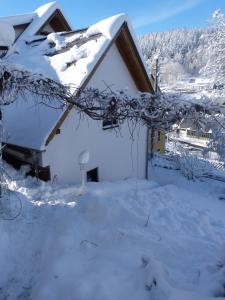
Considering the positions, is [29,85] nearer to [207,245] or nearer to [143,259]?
[143,259]

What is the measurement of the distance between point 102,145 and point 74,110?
1947mm

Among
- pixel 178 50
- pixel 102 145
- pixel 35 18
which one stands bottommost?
pixel 102 145

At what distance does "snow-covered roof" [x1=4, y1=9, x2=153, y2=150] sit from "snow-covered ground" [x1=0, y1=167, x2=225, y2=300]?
165 cm

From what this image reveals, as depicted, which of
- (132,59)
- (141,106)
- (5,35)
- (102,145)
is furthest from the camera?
(132,59)

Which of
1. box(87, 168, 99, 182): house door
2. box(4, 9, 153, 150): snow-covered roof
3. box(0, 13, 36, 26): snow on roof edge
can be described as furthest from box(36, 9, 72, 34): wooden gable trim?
box(87, 168, 99, 182): house door

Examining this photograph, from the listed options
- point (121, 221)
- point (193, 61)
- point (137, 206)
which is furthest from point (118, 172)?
point (193, 61)

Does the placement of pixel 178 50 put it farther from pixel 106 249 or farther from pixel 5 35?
pixel 106 249

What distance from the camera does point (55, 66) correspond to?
857 cm

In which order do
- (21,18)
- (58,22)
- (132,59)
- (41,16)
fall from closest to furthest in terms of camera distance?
(132,59) < (21,18) < (41,16) < (58,22)

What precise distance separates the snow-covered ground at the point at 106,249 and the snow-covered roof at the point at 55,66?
65.1 inches

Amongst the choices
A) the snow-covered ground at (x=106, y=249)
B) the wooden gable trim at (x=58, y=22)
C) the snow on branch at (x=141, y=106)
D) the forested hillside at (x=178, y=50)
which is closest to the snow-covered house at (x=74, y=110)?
the wooden gable trim at (x=58, y=22)

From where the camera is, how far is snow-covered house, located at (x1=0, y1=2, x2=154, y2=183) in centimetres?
800

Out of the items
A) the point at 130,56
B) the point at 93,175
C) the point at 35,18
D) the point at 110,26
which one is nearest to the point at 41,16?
the point at 35,18

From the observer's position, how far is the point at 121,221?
5785mm
